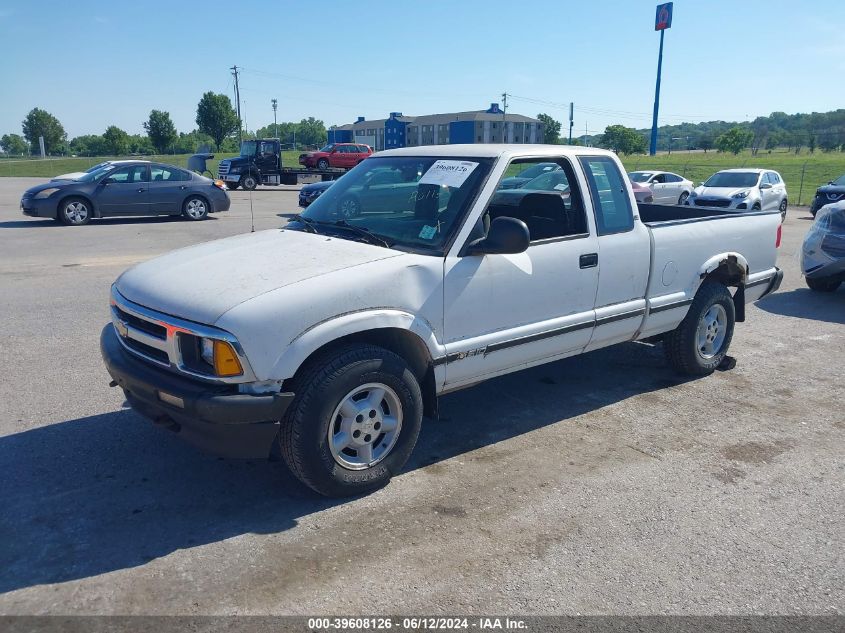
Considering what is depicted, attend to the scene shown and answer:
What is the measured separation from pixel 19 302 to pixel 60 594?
6320mm

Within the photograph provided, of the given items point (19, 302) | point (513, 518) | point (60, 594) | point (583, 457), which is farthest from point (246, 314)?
point (19, 302)

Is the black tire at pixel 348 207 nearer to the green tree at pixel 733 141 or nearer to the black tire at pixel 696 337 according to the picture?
the black tire at pixel 696 337

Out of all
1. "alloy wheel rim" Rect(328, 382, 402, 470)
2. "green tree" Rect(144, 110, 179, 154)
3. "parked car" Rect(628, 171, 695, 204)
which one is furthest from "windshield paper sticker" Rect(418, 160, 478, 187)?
"green tree" Rect(144, 110, 179, 154)

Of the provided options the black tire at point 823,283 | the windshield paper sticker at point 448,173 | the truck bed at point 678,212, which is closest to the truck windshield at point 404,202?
the windshield paper sticker at point 448,173

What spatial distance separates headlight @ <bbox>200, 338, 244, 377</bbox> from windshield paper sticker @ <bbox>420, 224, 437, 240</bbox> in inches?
56.1

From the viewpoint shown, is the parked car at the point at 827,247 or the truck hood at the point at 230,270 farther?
the parked car at the point at 827,247

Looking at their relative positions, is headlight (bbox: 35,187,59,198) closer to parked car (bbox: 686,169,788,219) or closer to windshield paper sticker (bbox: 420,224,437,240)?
windshield paper sticker (bbox: 420,224,437,240)

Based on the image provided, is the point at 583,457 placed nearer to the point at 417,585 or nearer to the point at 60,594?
the point at 417,585

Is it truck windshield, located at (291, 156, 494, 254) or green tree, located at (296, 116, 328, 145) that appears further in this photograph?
green tree, located at (296, 116, 328, 145)

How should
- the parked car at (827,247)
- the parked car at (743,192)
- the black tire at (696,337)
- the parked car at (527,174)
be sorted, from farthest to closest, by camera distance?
the parked car at (743,192) → the parked car at (827,247) → the black tire at (696,337) → the parked car at (527,174)

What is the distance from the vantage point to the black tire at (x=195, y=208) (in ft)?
58.8

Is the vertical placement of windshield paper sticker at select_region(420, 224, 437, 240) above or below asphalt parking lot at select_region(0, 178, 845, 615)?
above

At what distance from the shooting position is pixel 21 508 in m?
3.73

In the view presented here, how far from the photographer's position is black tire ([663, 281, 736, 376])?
233 inches
